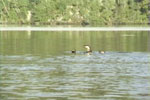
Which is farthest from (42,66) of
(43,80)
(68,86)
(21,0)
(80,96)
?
(21,0)

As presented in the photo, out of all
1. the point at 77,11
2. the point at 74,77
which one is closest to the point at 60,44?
the point at 74,77

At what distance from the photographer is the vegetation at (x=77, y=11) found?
13688cm

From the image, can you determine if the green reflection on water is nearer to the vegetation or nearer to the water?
the water

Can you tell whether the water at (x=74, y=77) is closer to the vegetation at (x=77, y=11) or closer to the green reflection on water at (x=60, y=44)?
the green reflection on water at (x=60, y=44)

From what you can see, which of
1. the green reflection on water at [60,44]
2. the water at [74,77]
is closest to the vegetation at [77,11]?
the green reflection on water at [60,44]

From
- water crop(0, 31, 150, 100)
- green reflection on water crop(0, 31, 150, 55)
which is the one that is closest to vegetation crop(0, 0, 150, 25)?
green reflection on water crop(0, 31, 150, 55)

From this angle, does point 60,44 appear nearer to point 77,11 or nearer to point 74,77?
point 74,77

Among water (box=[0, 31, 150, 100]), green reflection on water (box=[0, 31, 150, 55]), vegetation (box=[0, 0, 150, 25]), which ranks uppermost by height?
water (box=[0, 31, 150, 100])

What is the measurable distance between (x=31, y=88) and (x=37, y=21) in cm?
11815

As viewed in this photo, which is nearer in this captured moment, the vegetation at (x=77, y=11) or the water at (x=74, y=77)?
the water at (x=74, y=77)

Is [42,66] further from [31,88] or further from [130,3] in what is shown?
[130,3]

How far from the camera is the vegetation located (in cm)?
13688

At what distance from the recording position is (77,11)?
13875 centimetres

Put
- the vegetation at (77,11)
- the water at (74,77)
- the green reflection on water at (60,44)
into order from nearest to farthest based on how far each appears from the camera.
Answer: the water at (74,77) < the green reflection on water at (60,44) < the vegetation at (77,11)
